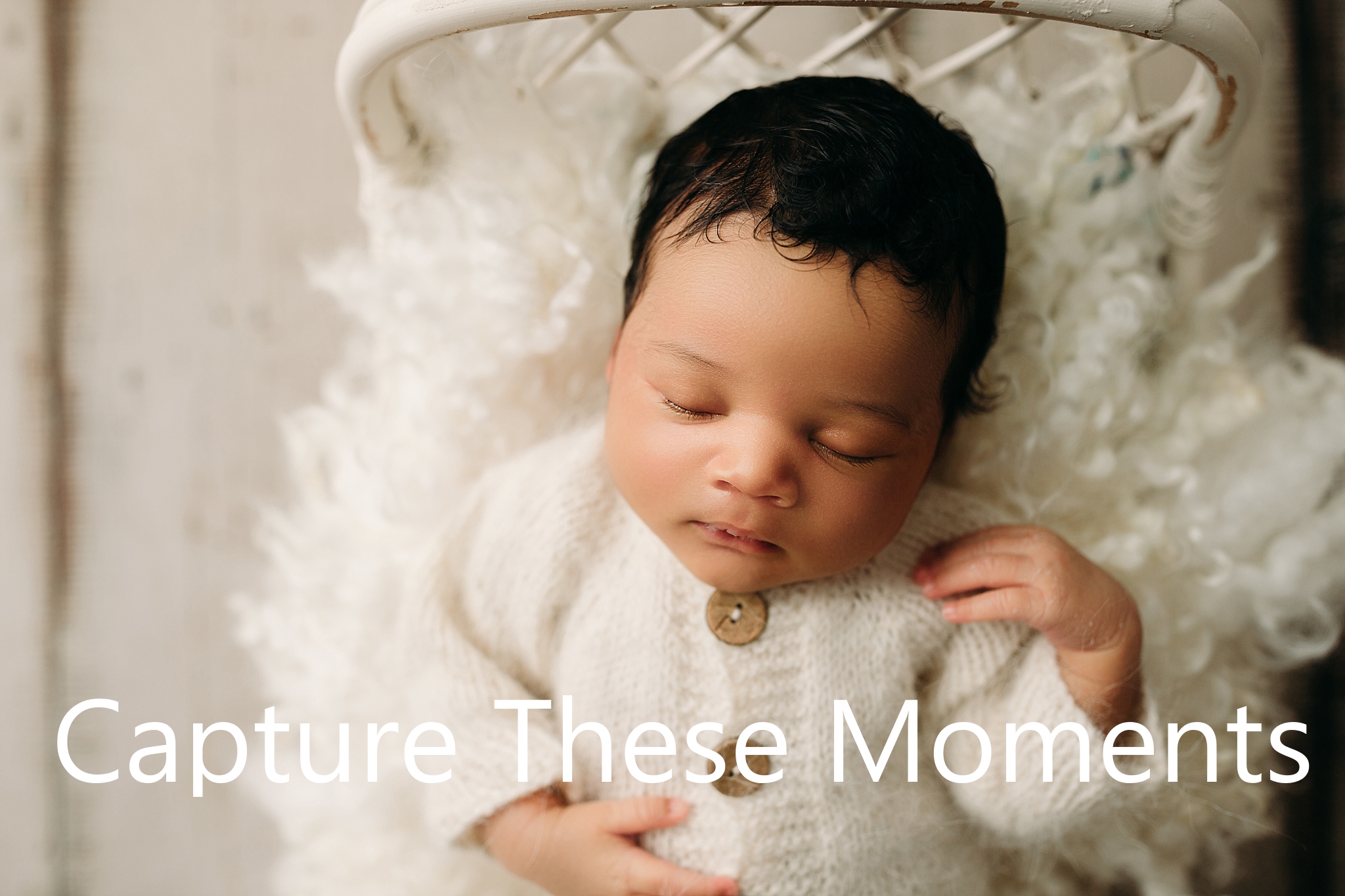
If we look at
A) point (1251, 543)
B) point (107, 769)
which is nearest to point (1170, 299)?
point (1251, 543)

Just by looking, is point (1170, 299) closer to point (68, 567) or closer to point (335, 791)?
point (335, 791)

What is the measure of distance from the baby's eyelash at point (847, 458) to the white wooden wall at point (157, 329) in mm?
738

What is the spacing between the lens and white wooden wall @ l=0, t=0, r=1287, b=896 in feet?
3.78

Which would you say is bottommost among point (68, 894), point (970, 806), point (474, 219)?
point (68, 894)

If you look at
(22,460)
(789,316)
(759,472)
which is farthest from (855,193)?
(22,460)

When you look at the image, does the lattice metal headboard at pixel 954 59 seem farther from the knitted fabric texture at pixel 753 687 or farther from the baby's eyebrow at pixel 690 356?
the knitted fabric texture at pixel 753 687

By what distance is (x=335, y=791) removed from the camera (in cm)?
95

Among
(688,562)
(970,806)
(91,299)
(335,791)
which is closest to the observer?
(688,562)

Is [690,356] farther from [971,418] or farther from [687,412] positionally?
[971,418]

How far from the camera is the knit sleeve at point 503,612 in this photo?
0.80 meters

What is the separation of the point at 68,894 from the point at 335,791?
0.55m

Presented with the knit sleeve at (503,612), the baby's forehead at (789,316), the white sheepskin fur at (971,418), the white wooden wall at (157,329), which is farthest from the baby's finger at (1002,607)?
the white wooden wall at (157,329)

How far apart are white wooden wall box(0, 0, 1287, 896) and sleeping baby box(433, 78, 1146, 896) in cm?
51

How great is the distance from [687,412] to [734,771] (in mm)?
312
